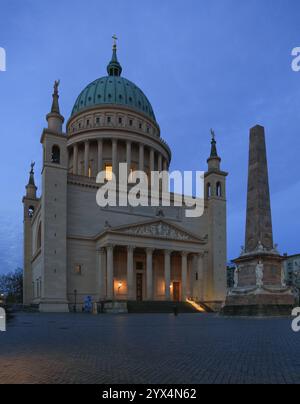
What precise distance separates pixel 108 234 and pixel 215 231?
72.2 ft

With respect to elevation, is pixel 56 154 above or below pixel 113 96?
below

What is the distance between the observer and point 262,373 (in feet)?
25.5

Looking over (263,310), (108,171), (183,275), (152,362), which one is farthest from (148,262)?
(152,362)

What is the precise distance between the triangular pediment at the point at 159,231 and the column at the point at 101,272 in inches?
180

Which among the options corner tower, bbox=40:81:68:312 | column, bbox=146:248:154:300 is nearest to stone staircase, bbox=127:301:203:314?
column, bbox=146:248:154:300

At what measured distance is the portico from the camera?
57.4m

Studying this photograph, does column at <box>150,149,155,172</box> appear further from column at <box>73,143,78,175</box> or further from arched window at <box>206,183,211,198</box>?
column at <box>73,143,78,175</box>

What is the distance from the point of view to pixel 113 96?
8631cm

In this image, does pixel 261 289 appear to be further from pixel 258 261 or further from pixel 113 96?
pixel 113 96

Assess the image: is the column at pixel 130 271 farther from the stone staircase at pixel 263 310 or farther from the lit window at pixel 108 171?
the stone staircase at pixel 263 310

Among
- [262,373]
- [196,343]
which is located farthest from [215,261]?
[262,373]

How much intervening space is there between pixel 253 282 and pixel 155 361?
72.3 feet

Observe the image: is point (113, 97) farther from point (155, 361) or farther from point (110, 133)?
point (155, 361)

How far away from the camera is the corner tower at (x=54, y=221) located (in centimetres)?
5388
